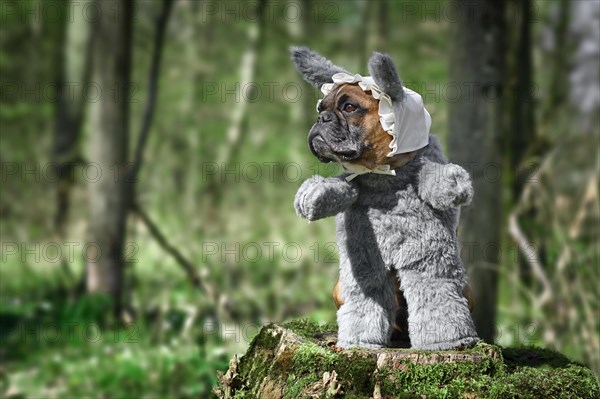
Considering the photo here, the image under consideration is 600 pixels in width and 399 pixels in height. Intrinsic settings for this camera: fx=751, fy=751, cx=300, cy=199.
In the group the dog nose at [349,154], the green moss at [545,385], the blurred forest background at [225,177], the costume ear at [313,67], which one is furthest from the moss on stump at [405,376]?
the blurred forest background at [225,177]

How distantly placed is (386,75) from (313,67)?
1.30 feet

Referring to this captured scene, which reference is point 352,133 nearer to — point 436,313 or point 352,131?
point 352,131

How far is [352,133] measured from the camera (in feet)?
8.57

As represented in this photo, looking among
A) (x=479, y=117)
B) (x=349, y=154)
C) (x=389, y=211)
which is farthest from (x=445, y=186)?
(x=479, y=117)

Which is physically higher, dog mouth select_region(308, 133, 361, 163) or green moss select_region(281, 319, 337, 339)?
dog mouth select_region(308, 133, 361, 163)

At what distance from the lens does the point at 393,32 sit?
12461 millimetres

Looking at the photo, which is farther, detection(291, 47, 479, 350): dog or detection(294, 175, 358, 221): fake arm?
detection(291, 47, 479, 350): dog

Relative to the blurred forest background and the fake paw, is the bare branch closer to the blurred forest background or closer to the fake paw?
the blurred forest background

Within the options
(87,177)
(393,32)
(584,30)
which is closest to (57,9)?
(393,32)

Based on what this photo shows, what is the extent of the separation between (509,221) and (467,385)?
3152mm

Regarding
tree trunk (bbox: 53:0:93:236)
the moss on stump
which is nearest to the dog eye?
the moss on stump

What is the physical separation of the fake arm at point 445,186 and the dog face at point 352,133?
0.55ft

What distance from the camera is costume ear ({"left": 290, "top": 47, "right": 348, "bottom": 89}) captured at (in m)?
2.80

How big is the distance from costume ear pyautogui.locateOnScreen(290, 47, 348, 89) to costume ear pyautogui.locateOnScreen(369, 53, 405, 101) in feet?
0.94
